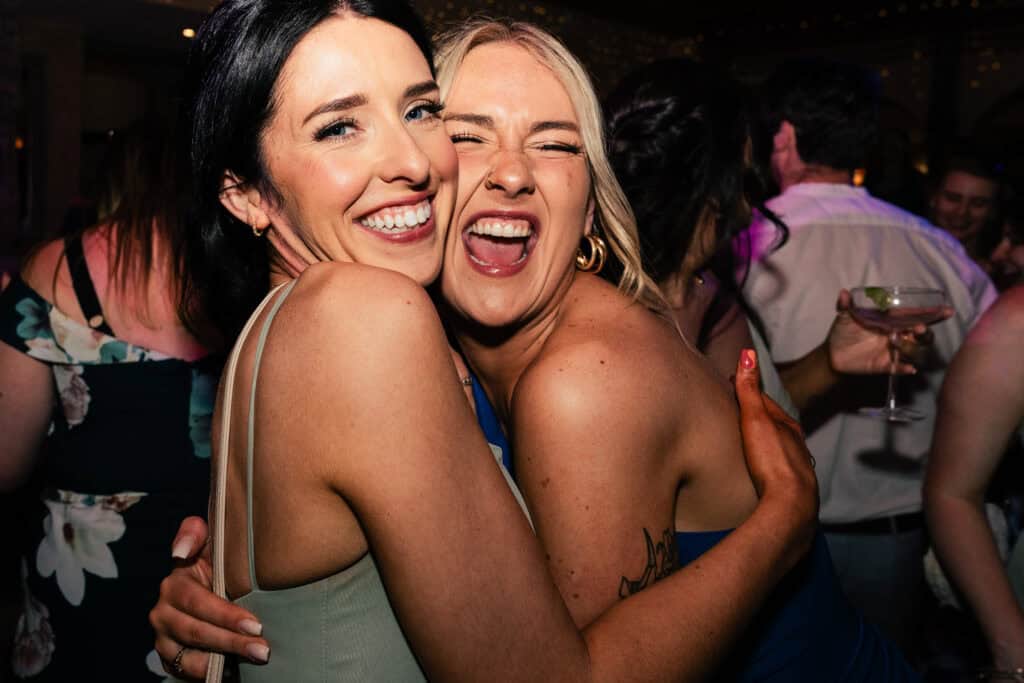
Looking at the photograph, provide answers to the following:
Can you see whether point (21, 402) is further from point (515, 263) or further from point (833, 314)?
point (833, 314)

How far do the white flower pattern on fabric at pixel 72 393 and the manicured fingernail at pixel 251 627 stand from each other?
1.25 meters

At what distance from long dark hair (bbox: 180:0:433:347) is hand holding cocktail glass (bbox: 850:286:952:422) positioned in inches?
Result: 58.9

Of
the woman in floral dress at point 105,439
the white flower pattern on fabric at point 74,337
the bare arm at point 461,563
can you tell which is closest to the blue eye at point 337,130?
the bare arm at point 461,563

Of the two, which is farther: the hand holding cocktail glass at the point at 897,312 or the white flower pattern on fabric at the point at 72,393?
the hand holding cocktail glass at the point at 897,312

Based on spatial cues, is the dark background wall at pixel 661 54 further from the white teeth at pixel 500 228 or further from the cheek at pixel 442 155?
the cheek at pixel 442 155

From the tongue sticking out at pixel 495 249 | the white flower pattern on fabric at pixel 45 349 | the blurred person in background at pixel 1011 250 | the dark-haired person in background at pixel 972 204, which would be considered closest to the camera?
the tongue sticking out at pixel 495 249

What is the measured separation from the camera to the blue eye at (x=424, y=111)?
1.38 m

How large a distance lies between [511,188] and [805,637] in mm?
999

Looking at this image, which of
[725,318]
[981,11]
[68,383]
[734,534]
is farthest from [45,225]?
[981,11]

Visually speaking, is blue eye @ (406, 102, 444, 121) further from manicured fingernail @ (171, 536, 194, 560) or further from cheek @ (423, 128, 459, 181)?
manicured fingernail @ (171, 536, 194, 560)

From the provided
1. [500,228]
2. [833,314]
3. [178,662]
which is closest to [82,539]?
[178,662]

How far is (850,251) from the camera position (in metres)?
3.02

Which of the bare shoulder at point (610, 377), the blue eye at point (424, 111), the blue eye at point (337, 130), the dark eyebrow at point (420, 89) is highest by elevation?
the dark eyebrow at point (420, 89)

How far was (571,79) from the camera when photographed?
1.70 metres
